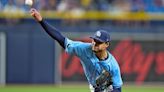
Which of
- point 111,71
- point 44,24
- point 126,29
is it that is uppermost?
point 126,29

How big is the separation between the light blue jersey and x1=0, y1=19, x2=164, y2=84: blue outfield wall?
907 centimetres

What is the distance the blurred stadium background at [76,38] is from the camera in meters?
17.9

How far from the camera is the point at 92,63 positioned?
28.8 ft

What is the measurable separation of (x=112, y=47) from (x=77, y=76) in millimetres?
1285

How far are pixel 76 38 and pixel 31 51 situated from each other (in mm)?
1311

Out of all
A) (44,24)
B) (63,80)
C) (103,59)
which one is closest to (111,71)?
(103,59)

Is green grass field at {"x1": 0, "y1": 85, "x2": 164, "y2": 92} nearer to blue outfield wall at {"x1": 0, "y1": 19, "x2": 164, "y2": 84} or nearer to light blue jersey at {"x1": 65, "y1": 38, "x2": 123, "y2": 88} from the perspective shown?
blue outfield wall at {"x1": 0, "y1": 19, "x2": 164, "y2": 84}

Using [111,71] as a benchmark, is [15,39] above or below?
above

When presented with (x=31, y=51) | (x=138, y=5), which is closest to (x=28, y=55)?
(x=31, y=51)

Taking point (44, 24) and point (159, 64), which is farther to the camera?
point (159, 64)

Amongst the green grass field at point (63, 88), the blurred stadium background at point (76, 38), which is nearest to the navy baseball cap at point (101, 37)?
the green grass field at point (63, 88)

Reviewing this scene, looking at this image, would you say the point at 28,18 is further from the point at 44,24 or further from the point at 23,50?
the point at 44,24

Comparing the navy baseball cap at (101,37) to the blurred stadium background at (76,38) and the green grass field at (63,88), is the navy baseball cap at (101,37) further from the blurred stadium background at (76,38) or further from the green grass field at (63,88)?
the blurred stadium background at (76,38)

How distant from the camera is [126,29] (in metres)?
18.1
